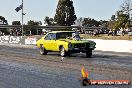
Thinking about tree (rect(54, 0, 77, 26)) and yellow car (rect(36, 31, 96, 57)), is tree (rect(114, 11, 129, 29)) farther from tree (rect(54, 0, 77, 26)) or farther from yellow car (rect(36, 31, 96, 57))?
yellow car (rect(36, 31, 96, 57))

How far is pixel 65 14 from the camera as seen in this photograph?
4232 inches

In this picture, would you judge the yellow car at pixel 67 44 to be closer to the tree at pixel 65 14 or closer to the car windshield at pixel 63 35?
the car windshield at pixel 63 35

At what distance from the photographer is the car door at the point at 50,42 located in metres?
22.3

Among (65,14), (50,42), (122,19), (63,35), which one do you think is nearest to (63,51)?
(63,35)

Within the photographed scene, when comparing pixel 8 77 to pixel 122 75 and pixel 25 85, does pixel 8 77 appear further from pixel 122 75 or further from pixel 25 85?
pixel 122 75

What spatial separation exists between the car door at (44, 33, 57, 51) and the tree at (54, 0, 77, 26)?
8318 cm

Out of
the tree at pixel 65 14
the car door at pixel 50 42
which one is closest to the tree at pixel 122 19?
the tree at pixel 65 14

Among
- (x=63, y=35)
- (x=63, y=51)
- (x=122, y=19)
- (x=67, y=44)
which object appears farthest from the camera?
(x=122, y=19)

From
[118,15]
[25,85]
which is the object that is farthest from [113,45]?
[118,15]

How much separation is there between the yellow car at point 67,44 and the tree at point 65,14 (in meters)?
83.5

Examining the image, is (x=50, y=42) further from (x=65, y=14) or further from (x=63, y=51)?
(x=65, y=14)

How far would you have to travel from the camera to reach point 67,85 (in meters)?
10.1

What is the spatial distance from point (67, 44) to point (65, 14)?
285ft

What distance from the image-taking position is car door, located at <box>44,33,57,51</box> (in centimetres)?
2234
